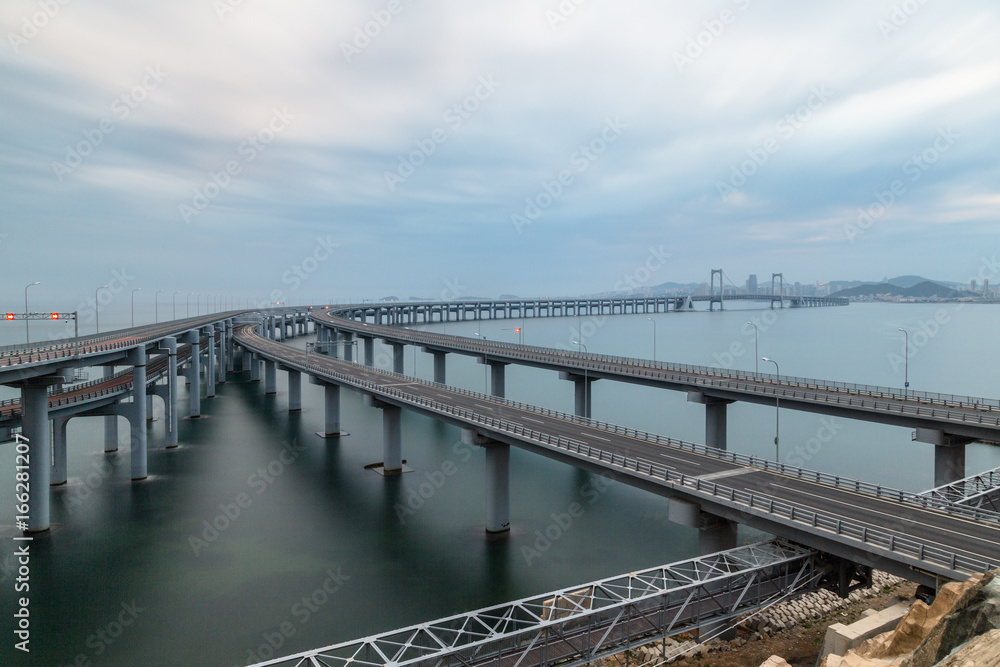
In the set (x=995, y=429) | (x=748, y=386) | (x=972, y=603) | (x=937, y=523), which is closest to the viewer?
(x=972, y=603)

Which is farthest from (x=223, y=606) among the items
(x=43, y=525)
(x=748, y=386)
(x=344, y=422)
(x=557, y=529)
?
(x=344, y=422)

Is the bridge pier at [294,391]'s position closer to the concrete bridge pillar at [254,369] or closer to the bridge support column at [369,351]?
the concrete bridge pillar at [254,369]

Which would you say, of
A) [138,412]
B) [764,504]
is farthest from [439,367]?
[764,504]

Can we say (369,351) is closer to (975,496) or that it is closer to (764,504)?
(764,504)

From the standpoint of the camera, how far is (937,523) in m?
23.6

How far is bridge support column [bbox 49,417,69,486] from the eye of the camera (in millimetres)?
45656

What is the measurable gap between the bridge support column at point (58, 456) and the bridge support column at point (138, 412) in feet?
14.9

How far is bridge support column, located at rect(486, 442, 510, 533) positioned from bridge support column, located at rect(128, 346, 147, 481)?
2820cm

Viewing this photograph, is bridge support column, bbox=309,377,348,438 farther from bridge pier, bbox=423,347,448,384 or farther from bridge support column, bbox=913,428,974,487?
bridge support column, bbox=913,428,974,487

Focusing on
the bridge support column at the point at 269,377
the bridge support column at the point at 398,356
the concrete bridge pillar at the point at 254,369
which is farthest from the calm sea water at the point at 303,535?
the concrete bridge pillar at the point at 254,369

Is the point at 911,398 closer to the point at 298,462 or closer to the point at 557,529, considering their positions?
the point at 557,529

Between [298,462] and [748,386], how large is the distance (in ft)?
133

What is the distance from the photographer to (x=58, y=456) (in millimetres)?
47438

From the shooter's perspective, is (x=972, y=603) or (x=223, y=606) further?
(x=223, y=606)
